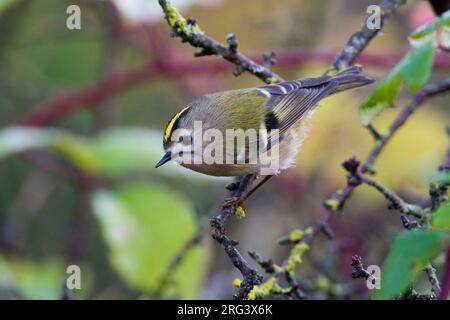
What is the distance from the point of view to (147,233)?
325 cm

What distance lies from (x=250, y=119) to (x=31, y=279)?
1.33m

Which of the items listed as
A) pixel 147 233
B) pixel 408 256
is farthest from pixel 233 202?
pixel 408 256

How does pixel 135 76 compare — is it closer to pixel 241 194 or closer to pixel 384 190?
pixel 241 194

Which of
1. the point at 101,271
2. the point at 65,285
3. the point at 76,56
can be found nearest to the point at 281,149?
the point at 65,285

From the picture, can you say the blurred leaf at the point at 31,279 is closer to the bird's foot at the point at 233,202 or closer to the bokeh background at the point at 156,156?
the bokeh background at the point at 156,156

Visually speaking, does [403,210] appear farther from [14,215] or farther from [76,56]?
[76,56]

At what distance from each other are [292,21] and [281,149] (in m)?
1.45

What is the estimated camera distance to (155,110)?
5758mm

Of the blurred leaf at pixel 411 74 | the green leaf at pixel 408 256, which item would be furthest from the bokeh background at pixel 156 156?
the green leaf at pixel 408 256

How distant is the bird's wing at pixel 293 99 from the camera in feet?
9.98

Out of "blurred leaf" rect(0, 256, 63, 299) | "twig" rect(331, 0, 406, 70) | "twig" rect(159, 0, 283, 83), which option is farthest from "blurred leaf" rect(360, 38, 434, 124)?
"blurred leaf" rect(0, 256, 63, 299)

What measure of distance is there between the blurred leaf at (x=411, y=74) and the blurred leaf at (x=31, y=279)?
1.98 metres

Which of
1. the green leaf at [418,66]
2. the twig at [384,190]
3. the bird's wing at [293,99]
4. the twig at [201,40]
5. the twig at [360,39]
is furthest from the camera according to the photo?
the bird's wing at [293,99]

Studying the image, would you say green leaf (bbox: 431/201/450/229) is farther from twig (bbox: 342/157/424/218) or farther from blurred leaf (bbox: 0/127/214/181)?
blurred leaf (bbox: 0/127/214/181)
